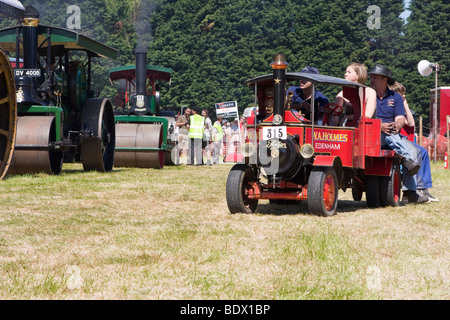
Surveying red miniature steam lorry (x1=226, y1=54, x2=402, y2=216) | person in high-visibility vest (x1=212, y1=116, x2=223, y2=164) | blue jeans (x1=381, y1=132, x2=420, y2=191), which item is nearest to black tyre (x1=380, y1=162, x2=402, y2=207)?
blue jeans (x1=381, y1=132, x2=420, y2=191)

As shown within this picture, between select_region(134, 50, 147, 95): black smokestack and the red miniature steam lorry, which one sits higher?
select_region(134, 50, 147, 95): black smokestack

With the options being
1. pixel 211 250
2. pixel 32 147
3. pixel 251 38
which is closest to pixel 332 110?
pixel 211 250

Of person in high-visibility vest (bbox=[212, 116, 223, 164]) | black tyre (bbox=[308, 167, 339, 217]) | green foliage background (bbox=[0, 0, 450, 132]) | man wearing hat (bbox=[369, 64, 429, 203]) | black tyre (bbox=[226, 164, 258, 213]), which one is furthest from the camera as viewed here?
green foliage background (bbox=[0, 0, 450, 132])

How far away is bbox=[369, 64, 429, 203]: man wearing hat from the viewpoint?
9.21 metres

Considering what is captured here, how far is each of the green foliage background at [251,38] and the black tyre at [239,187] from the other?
45.8 m

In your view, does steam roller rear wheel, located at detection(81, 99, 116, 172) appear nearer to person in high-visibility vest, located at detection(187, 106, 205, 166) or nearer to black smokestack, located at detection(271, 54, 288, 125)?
black smokestack, located at detection(271, 54, 288, 125)

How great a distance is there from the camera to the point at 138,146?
16.2 meters

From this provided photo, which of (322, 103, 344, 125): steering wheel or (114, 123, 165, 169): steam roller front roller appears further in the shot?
(114, 123, 165, 169): steam roller front roller

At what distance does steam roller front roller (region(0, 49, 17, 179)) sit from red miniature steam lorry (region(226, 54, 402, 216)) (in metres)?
4.42

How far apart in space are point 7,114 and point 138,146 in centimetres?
480

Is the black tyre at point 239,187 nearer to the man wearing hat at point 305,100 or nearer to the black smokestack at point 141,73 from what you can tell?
the man wearing hat at point 305,100

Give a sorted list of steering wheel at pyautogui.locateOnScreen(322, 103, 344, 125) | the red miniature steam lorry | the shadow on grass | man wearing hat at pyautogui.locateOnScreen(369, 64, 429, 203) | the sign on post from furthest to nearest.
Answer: the sign on post, man wearing hat at pyautogui.locateOnScreen(369, 64, 429, 203), the shadow on grass, steering wheel at pyautogui.locateOnScreen(322, 103, 344, 125), the red miniature steam lorry

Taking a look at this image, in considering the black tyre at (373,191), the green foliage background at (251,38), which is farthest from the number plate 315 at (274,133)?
the green foliage background at (251,38)

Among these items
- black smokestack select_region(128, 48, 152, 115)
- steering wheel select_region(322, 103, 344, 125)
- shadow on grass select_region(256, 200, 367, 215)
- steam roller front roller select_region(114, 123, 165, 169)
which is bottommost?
shadow on grass select_region(256, 200, 367, 215)
